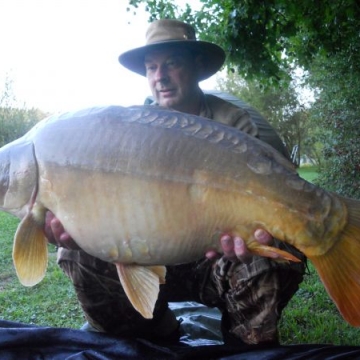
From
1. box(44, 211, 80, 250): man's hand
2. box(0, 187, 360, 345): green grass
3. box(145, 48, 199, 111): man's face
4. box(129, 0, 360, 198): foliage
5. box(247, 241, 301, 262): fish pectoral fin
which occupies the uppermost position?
box(129, 0, 360, 198): foliage

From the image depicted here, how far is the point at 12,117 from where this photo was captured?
11.0 metres

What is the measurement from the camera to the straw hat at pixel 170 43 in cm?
218

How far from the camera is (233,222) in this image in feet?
4.29

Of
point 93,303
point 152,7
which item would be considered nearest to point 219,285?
point 93,303

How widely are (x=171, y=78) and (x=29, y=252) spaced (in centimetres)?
105

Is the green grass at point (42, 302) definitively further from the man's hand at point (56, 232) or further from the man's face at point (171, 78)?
the man's face at point (171, 78)

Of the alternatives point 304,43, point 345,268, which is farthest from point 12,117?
point 345,268

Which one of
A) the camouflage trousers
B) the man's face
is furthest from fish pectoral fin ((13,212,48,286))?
the man's face

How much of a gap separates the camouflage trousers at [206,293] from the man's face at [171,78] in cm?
73

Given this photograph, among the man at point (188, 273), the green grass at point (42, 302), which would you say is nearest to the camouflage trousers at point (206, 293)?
the man at point (188, 273)

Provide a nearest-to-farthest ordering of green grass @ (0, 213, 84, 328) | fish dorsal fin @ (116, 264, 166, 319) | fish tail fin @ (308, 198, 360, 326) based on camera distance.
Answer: fish tail fin @ (308, 198, 360, 326)
fish dorsal fin @ (116, 264, 166, 319)
green grass @ (0, 213, 84, 328)

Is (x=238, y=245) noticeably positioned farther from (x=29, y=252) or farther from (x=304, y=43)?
(x=304, y=43)

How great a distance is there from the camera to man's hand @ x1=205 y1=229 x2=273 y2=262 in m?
1.30

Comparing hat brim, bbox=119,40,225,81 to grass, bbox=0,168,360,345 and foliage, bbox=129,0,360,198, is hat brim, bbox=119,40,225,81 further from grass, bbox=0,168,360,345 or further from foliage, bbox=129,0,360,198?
foliage, bbox=129,0,360,198
